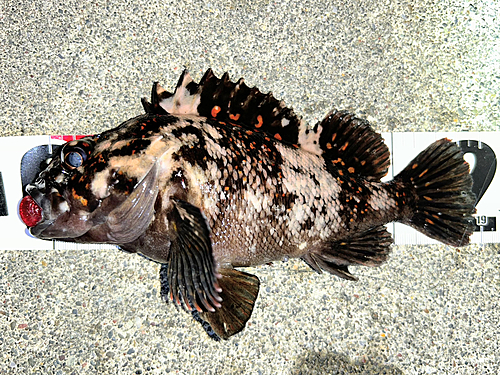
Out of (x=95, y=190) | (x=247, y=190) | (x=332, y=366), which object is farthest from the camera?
(x=332, y=366)

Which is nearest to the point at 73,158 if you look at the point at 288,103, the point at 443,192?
the point at 288,103

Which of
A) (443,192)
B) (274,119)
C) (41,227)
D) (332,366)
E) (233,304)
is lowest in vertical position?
(332,366)

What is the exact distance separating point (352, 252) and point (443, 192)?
1.75ft

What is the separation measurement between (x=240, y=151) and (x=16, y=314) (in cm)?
145

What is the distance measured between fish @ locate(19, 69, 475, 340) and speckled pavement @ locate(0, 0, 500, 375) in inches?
9.1

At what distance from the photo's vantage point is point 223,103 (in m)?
1.58

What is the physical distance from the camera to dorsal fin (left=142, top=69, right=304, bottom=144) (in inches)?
61.4

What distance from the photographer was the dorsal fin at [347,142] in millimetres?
1736

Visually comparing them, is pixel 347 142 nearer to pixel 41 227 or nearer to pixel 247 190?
pixel 247 190

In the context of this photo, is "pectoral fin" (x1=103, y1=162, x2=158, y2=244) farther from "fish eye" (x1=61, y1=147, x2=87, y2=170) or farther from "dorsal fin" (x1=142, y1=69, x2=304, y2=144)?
"dorsal fin" (x1=142, y1=69, x2=304, y2=144)

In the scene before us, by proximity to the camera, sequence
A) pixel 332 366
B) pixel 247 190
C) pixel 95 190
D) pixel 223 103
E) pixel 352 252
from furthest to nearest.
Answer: pixel 332 366, pixel 352 252, pixel 223 103, pixel 247 190, pixel 95 190

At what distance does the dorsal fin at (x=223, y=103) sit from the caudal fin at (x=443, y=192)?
0.70 m

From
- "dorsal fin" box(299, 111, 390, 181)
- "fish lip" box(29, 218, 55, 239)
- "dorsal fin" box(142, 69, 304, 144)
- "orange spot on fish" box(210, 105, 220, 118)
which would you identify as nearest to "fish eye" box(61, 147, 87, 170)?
"fish lip" box(29, 218, 55, 239)

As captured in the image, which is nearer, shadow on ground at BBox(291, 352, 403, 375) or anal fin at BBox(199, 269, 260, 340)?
anal fin at BBox(199, 269, 260, 340)
